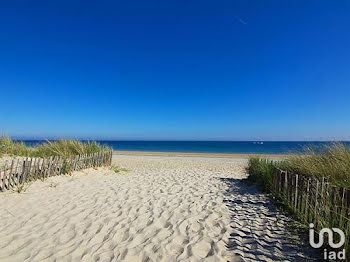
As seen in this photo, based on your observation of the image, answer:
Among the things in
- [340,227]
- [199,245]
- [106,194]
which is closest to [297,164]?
[340,227]

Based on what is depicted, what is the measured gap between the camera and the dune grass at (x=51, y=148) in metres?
10.5

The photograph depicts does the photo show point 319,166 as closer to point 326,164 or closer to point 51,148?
point 326,164

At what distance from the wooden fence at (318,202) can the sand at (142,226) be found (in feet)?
1.29

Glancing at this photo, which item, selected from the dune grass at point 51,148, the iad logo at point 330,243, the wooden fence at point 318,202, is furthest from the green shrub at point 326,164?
the dune grass at point 51,148

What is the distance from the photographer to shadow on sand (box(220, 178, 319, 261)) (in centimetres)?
313

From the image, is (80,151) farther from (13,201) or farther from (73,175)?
(13,201)

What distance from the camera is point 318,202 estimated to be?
151 inches

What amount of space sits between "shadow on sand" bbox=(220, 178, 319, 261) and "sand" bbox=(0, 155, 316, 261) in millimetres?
13

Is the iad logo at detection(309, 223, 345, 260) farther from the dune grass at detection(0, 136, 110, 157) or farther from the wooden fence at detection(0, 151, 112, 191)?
the dune grass at detection(0, 136, 110, 157)

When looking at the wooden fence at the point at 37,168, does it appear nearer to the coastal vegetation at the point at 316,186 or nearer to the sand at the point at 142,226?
the sand at the point at 142,226

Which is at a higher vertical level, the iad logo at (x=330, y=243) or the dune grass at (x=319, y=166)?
the dune grass at (x=319, y=166)

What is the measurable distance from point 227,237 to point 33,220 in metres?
3.64

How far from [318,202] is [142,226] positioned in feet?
9.89

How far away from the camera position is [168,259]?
10.3 feet
